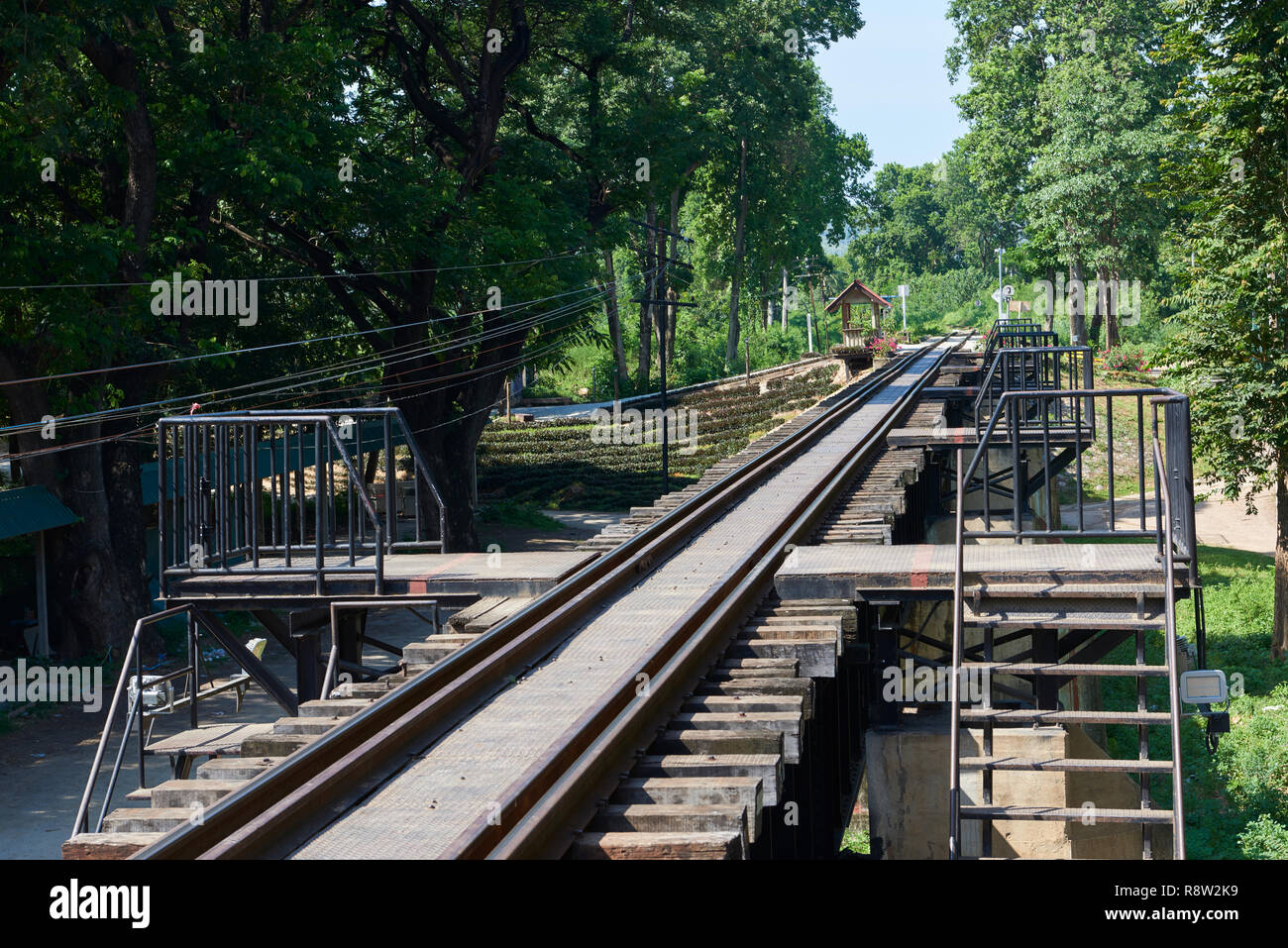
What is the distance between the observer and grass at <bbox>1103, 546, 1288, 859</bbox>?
53.6ft

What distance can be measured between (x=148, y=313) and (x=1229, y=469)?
19.0m

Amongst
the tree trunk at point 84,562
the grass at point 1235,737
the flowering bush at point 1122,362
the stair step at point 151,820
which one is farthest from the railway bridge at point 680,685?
the flowering bush at point 1122,362

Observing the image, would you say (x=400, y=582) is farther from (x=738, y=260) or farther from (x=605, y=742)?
(x=738, y=260)

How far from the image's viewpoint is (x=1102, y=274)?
60.4 m

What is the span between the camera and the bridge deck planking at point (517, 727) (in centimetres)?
525

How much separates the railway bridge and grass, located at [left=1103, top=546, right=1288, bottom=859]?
8.59ft

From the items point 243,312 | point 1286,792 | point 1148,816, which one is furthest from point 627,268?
point 1148,816

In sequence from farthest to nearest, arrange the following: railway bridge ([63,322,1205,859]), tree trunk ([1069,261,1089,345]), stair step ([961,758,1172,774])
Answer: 1. tree trunk ([1069,261,1089,345])
2. stair step ([961,758,1172,774])
3. railway bridge ([63,322,1205,859])

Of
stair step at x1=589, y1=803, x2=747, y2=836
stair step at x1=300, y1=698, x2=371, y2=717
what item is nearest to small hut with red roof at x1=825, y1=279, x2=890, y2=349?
stair step at x1=300, y1=698, x2=371, y2=717

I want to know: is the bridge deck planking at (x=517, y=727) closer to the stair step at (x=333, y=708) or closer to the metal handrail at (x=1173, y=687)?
the stair step at (x=333, y=708)

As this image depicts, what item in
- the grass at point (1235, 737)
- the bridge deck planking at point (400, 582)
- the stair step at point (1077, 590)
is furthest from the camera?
the grass at point (1235, 737)

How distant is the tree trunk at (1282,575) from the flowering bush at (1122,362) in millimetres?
25578

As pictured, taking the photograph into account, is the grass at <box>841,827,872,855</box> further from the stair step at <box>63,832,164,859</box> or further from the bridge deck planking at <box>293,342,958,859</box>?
the stair step at <box>63,832,164,859</box>
